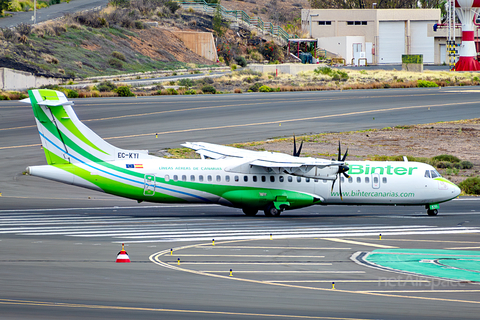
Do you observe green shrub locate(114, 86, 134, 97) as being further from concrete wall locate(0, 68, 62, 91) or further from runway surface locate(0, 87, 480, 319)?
runway surface locate(0, 87, 480, 319)

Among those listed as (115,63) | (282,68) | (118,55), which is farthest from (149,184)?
(282,68)

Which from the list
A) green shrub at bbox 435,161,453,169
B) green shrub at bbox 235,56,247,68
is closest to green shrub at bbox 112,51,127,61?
green shrub at bbox 235,56,247,68

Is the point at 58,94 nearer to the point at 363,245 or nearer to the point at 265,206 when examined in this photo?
the point at 265,206

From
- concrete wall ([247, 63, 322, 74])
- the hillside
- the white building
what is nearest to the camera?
the hillside

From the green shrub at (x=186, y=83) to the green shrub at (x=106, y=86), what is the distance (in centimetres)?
975

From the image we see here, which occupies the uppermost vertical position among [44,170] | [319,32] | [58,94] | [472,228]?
[319,32]

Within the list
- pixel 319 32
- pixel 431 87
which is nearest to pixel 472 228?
pixel 431 87

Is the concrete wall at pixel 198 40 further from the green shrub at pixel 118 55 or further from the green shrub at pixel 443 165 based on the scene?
the green shrub at pixel 443 165

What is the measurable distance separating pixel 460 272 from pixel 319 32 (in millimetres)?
123025

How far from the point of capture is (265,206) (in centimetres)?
3172

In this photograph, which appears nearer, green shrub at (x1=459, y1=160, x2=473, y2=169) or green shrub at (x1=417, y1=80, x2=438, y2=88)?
green shrub at (x1=459, y1=160, x2=473, y2=169)

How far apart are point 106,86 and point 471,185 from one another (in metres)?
55.0

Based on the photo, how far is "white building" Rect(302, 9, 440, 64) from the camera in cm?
13412

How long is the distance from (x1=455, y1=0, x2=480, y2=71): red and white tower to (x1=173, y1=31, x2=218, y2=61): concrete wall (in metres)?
43.9
